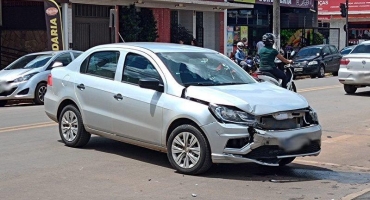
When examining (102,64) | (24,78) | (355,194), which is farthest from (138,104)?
(24,78)

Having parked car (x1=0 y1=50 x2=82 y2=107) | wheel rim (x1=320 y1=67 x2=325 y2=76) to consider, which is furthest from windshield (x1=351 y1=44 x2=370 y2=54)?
wheel rim (x1=320 y1=67 x2=325 y2=76)

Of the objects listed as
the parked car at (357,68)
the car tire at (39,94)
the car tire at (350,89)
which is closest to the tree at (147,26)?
the car tire at (350,89)

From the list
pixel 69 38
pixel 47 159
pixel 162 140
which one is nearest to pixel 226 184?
pixel 162 140

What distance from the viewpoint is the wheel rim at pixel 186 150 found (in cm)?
836

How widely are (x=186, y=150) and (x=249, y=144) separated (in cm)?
86

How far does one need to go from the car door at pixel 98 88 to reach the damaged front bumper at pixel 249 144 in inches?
77.5

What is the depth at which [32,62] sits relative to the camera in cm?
1884

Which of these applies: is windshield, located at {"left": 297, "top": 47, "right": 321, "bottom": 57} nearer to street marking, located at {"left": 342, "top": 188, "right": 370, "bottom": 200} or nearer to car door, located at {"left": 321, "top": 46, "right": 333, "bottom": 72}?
car door, located at {"left": 321, "top": 46, "right": 333, "bottom": 72}

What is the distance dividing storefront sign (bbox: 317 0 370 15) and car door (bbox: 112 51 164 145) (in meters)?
48.1

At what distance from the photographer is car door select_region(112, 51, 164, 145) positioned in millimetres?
8820

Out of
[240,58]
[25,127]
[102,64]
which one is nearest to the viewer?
[102,64]

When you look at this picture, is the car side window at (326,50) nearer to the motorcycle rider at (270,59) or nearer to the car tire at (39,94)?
the motorcycle rider at (270,59)

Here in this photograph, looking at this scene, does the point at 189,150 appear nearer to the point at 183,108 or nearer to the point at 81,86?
the point at 183,108

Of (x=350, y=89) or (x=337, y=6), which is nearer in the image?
(x=350, y=89)
